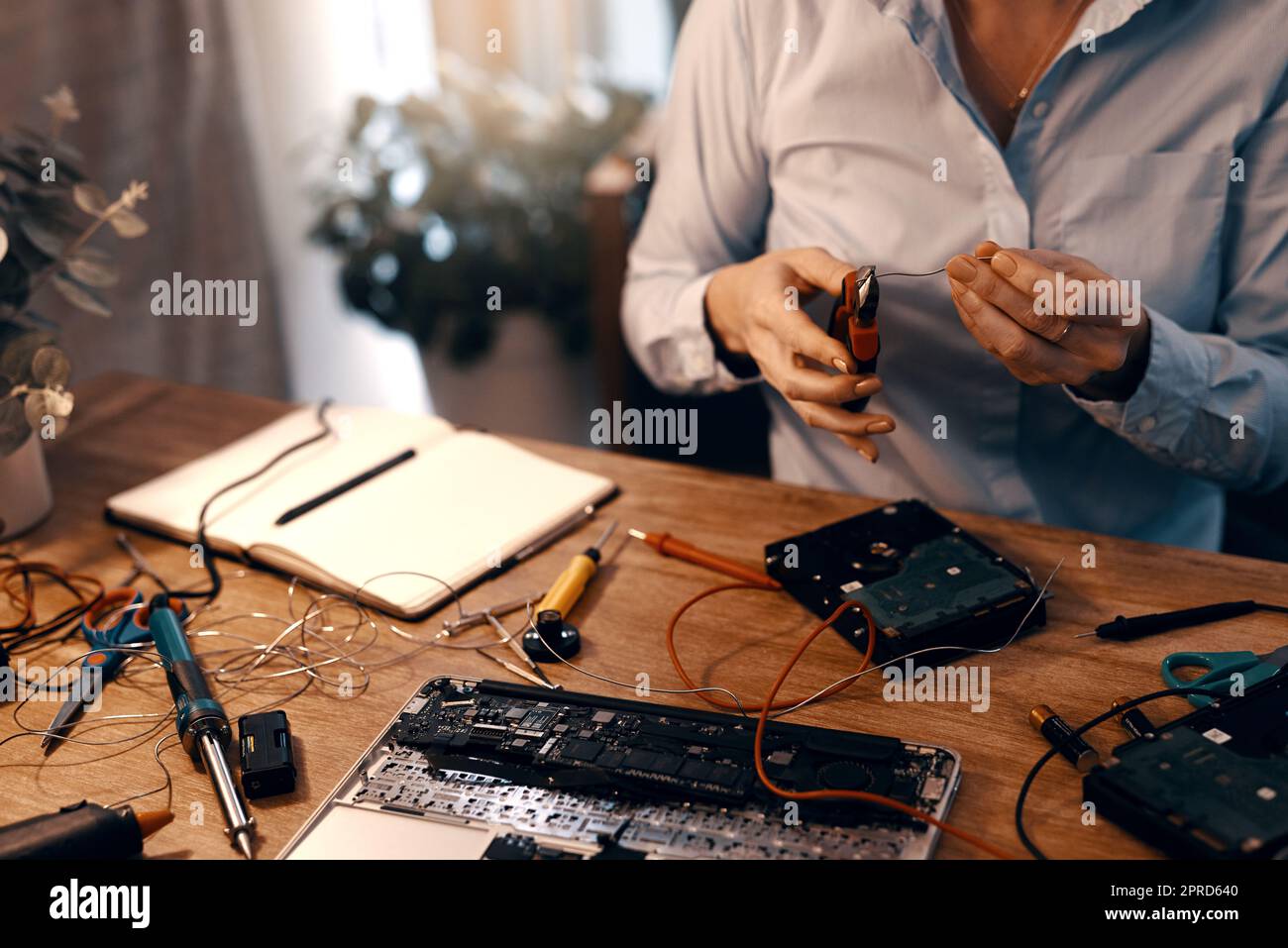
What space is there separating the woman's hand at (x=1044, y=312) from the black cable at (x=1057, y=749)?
0.27m

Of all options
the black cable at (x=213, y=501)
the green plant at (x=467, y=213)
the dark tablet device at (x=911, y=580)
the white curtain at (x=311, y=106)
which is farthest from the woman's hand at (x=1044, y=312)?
the white curtain at (x=311, y=106)

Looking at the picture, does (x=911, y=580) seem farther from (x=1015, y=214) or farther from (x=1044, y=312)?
(x=1015, y=214)

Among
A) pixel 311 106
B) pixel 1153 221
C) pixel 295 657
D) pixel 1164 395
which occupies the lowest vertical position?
pixel 295 657

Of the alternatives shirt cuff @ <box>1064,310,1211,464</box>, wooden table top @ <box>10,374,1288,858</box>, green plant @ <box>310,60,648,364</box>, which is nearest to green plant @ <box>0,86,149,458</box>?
wooden table top @ <box>10,374,1288,858</box>

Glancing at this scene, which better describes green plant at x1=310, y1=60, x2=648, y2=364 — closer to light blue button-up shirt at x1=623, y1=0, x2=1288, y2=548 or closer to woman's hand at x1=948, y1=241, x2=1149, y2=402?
light blue button-up shirt at x1=623, y1=0, x2=1288, y2=548

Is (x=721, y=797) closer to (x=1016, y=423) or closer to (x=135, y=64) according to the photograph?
(x=1016, y=423)

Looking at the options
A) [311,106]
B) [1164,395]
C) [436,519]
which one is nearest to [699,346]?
[436,519]

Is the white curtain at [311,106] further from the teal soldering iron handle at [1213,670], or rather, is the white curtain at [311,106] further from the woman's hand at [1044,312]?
the teal soldering iron handle at [1213,670]

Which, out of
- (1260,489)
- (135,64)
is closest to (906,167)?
(1260,489)

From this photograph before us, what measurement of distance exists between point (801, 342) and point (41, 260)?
2.36 ft

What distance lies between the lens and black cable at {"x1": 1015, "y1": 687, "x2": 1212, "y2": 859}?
26.1 inches

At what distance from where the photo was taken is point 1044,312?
849 mm

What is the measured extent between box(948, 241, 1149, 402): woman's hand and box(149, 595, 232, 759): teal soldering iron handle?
632 mm
